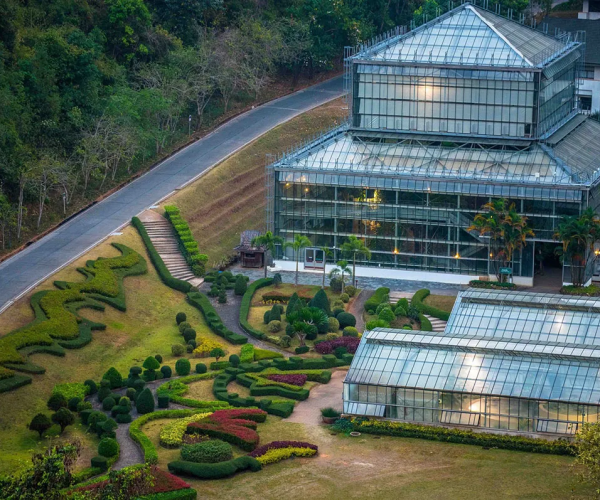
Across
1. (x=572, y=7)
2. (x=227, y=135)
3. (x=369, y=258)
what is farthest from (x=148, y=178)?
(x=572, y=7)

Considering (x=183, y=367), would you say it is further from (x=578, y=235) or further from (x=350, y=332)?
(x=578, y=235)

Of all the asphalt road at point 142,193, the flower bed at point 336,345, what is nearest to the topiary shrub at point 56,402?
the asphalt road at point 142,193

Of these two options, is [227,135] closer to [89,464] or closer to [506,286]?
[506,286]

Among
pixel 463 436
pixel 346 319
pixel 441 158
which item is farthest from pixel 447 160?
pixel 463 436

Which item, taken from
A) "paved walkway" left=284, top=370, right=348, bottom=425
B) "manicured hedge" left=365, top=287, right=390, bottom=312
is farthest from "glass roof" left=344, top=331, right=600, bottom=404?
"manicured hedge" left=365, top=287, right=390, bottom=312

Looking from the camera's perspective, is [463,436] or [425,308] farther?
[425,308]

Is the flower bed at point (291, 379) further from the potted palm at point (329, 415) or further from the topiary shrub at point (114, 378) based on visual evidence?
the topiary shrub at point (114, 378)
